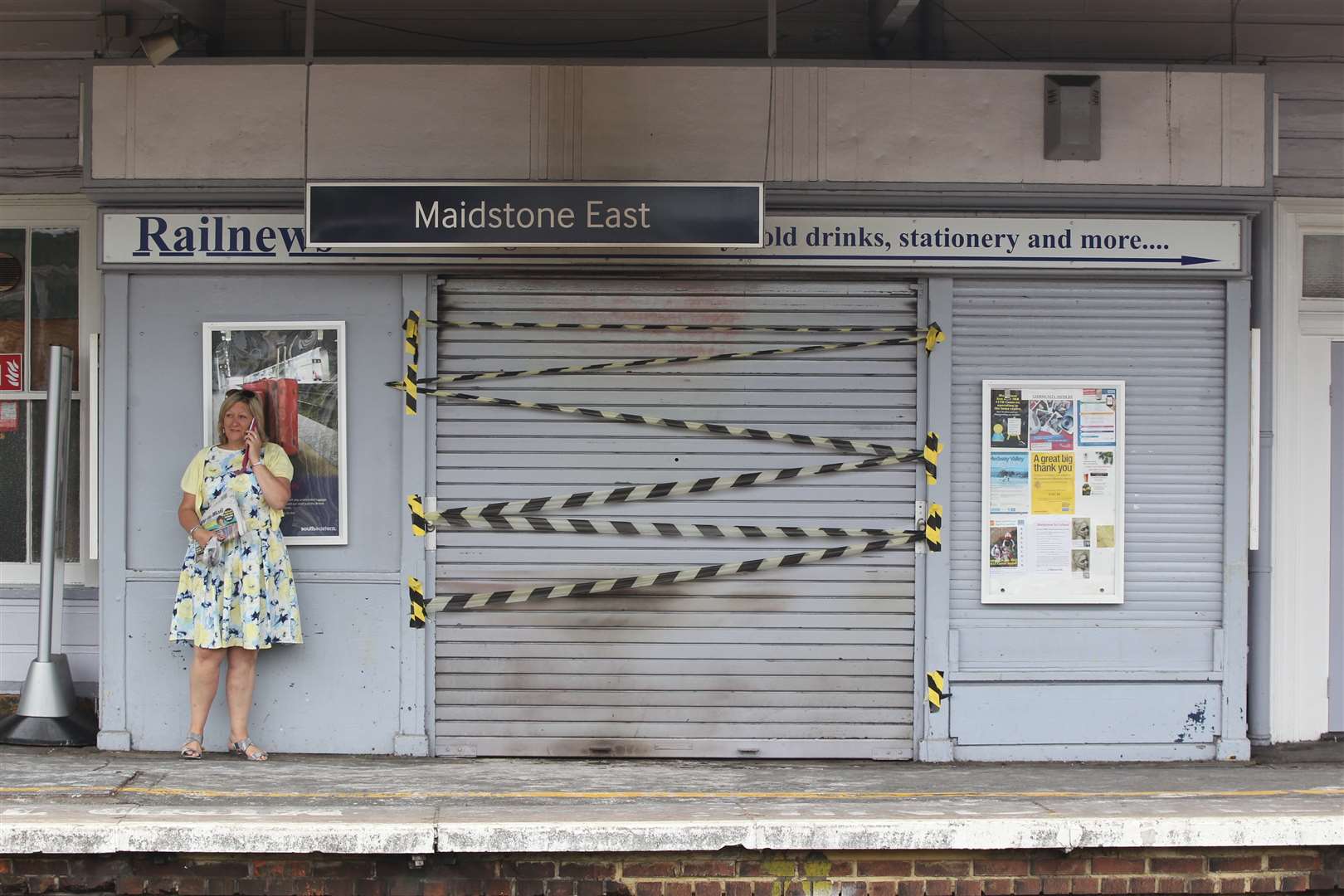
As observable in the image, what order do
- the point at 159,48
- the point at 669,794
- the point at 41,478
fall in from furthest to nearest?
the point at 41,478 → the point at 159,48 → the point at 669,794

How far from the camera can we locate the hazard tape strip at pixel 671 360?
291 inches

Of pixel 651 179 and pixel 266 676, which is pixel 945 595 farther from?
pixel 266 676

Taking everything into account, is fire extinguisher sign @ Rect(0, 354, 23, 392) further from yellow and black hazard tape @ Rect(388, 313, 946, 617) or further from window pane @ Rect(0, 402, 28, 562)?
yellow and black hazard tape @ Rect(388, 313, 946, 617)

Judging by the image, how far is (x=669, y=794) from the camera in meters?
6.34

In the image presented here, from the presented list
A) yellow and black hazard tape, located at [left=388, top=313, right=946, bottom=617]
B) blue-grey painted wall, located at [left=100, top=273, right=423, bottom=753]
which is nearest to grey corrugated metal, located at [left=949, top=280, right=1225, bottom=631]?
yellow and black hazard tape, located at [left=388, top=313, right=946, bottom=617]

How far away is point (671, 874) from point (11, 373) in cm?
527

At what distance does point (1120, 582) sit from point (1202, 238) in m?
2.02

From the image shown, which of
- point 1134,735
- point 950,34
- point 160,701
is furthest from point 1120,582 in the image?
point 160,701

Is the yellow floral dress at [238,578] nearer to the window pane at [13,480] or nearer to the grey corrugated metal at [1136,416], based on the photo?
the window pane at [13,480]

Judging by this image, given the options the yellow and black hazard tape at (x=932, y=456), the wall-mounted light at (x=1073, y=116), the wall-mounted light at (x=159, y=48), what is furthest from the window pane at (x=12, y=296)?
the wall-mounted light at (x=1073, y=116)

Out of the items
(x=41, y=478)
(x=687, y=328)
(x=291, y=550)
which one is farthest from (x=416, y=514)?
(x=41, y=478)

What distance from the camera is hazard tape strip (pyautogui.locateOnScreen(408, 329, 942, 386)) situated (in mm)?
7387

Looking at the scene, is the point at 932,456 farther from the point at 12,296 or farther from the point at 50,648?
the point at 12,296

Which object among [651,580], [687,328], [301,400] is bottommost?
[651,580]
